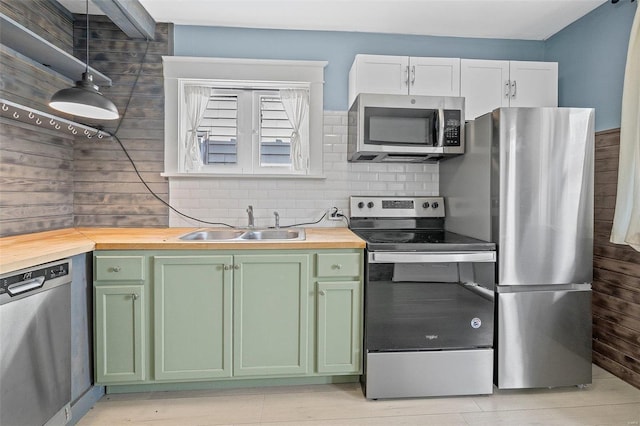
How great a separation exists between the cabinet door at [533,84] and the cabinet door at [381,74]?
85 cm

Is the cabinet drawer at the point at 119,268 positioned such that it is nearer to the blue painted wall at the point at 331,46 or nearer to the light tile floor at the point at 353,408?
the light tile floor at the point at 353,408

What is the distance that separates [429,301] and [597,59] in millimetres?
2130

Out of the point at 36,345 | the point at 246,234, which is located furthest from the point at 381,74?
the point at 36,345

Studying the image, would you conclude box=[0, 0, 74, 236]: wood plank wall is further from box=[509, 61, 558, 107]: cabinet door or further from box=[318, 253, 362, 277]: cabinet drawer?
box=[509, 61, 558, 107]: cabinet door

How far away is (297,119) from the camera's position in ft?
9.18

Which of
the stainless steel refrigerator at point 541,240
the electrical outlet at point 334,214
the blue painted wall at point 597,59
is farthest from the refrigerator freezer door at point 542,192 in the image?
the electrical outlet at point 334,214

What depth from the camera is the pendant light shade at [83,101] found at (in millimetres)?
1821

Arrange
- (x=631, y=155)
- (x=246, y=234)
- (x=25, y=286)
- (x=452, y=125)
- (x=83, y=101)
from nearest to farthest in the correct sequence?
(x=25, y=286) → (x=83, y=101) → (x=631, y=155) → (x=452, y=125) → (x=246, y=234)

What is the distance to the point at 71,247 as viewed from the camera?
180 centimetres

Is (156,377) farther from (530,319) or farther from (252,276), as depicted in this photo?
(530,319)

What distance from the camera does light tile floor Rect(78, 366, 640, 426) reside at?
192cm

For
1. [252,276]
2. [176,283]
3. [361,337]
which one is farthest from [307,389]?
[176,283]

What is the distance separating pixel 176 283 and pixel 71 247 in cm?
55

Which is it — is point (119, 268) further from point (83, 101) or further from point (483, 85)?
point (483, 85)
